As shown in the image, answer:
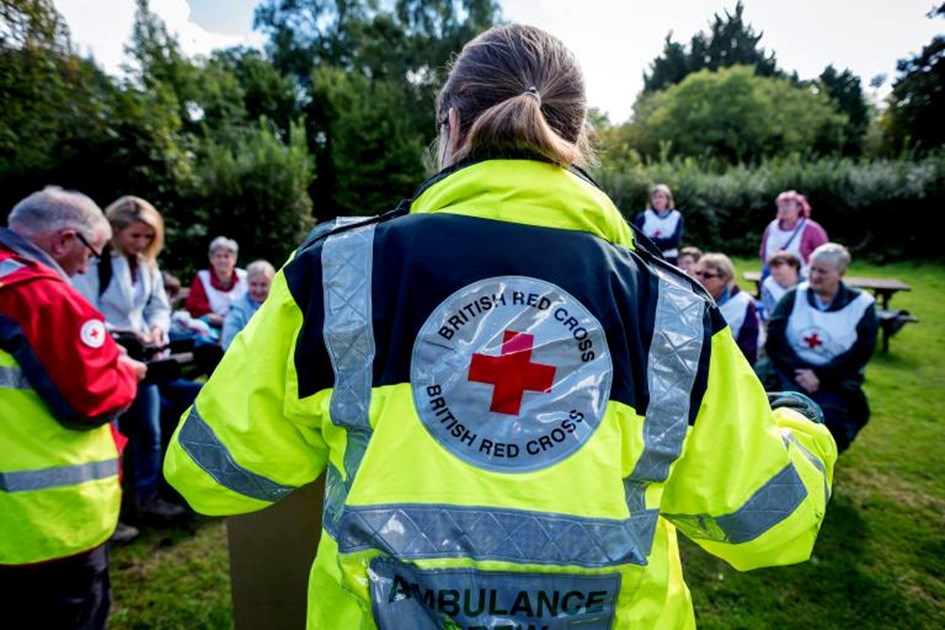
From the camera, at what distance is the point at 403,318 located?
98cm

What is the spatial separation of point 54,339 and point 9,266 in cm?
29

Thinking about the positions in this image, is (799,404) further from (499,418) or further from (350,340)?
(350,340)

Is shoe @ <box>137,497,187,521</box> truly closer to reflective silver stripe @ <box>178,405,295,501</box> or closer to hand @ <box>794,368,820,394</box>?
reflective silver stripe @ <box>178,405,295,501</box>

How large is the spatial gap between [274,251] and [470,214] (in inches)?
504

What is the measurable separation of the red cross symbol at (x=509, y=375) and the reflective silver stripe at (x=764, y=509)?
18.8 inches

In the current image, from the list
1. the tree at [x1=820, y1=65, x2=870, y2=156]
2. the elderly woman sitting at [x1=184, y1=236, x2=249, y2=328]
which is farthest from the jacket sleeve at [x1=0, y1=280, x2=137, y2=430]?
the tree at [x1=820, y1=65, x2=870, y2=156]

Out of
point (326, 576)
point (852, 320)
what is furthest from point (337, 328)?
point (852, 320)

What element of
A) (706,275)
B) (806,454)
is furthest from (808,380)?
(806,454)

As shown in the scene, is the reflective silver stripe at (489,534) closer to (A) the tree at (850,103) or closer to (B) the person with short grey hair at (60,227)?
(B) the person with short grey hair at (60,227)

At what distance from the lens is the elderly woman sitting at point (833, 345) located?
13.2ft

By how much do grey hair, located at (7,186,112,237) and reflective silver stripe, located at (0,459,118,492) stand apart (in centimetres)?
87

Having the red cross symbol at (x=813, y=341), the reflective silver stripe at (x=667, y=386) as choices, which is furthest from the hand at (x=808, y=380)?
the reflective silver stripe at (x=667, y=386)

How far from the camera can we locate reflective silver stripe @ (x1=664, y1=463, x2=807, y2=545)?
1.09m

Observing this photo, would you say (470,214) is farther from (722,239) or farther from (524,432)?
(722,239)
